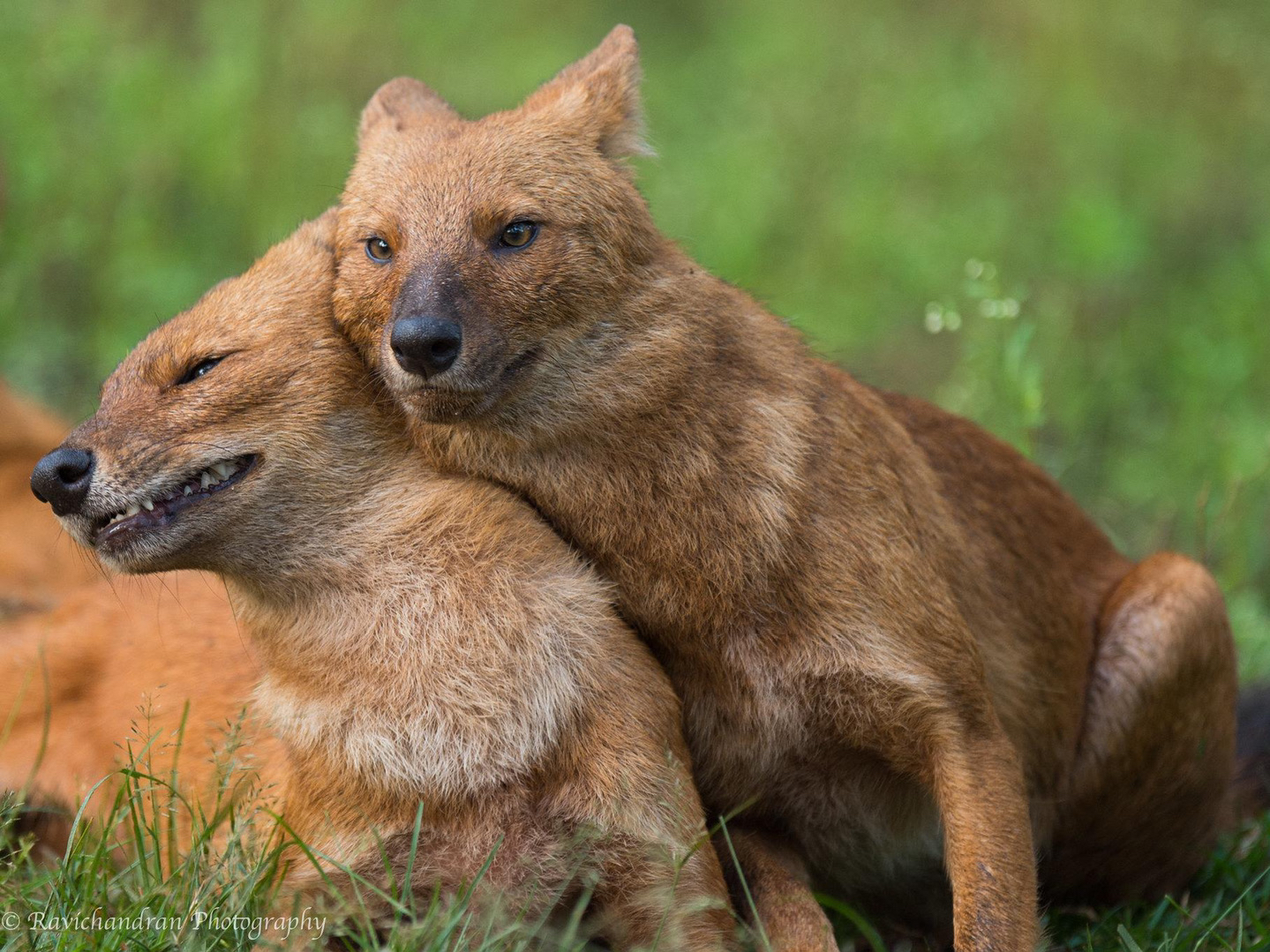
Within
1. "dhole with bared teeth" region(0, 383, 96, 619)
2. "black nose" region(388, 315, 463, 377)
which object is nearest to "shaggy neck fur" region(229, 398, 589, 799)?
"black nose" region(388, 315, 463, 377)

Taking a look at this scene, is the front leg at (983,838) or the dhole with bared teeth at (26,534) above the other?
the front leg at (983,838)

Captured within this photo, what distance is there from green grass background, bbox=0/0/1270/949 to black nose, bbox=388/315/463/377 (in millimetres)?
3182

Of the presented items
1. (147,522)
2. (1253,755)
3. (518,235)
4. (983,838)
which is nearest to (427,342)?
(518,235)

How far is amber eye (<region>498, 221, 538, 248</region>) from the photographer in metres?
3.98

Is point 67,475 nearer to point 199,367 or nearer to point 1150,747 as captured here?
point 199,367

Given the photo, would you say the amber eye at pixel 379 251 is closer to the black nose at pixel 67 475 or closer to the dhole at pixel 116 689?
the black nose at pixel 67 475

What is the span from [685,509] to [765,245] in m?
6.31

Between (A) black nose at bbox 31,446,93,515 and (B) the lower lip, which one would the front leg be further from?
(A) black nose at bbox 31,446,93,515

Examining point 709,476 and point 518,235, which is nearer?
point 518,235

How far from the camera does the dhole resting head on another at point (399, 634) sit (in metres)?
3.93

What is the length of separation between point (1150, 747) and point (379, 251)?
2.75m

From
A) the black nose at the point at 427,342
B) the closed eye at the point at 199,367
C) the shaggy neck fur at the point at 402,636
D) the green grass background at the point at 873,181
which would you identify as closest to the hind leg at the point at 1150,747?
the green grass background at the point at 873,181

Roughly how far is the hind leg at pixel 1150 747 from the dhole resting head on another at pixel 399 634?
1.54m

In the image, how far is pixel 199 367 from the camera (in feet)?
13.7
